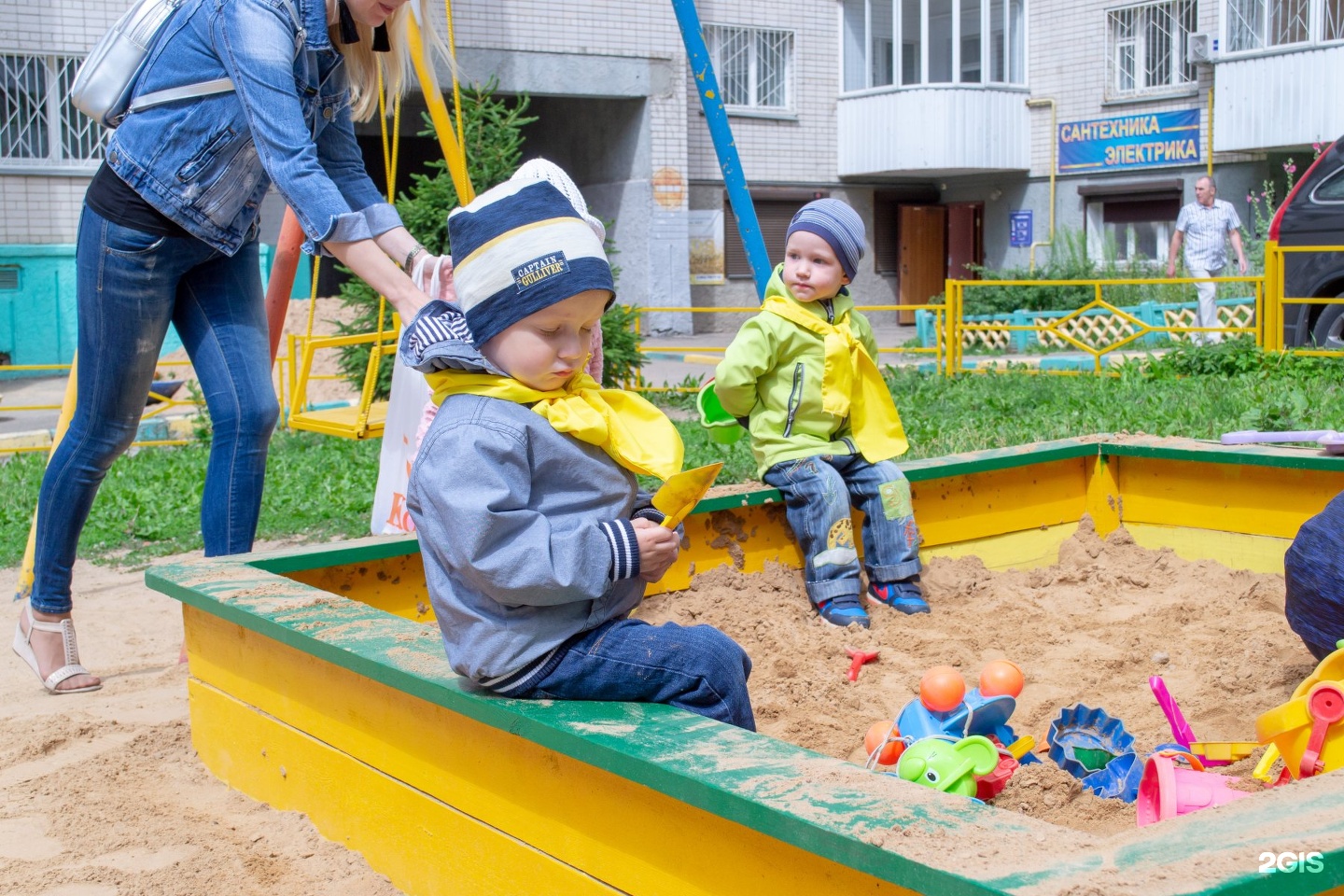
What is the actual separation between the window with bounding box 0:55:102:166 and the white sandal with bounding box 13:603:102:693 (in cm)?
1163

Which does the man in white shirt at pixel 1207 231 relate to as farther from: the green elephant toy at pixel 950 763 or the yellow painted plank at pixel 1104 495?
the green elephant toy at pixel 950 763

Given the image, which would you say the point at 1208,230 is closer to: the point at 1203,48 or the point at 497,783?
the point at 1203,48

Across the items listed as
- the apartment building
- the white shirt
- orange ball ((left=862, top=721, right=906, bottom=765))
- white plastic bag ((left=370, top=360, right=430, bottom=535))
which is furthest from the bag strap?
the apartment building

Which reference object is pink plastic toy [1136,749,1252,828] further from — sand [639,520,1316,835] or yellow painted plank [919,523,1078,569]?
yellow painted plank [919,523,1078,569]

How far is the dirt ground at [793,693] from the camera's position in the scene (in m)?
2.29

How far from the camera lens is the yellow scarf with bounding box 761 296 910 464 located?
12.6 ft

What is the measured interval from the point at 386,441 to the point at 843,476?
1.32 meters

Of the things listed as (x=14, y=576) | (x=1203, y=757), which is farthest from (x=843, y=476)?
(x=14, y=576)

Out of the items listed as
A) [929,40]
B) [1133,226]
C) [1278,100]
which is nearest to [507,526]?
[1278,100]

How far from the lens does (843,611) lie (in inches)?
139

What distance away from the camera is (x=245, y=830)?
2473 millimetres

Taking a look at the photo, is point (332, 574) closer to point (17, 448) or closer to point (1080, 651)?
point (1080, 651)

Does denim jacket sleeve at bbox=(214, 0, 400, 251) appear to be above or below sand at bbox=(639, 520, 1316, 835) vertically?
above

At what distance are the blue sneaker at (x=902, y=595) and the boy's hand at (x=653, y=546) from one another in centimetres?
179
